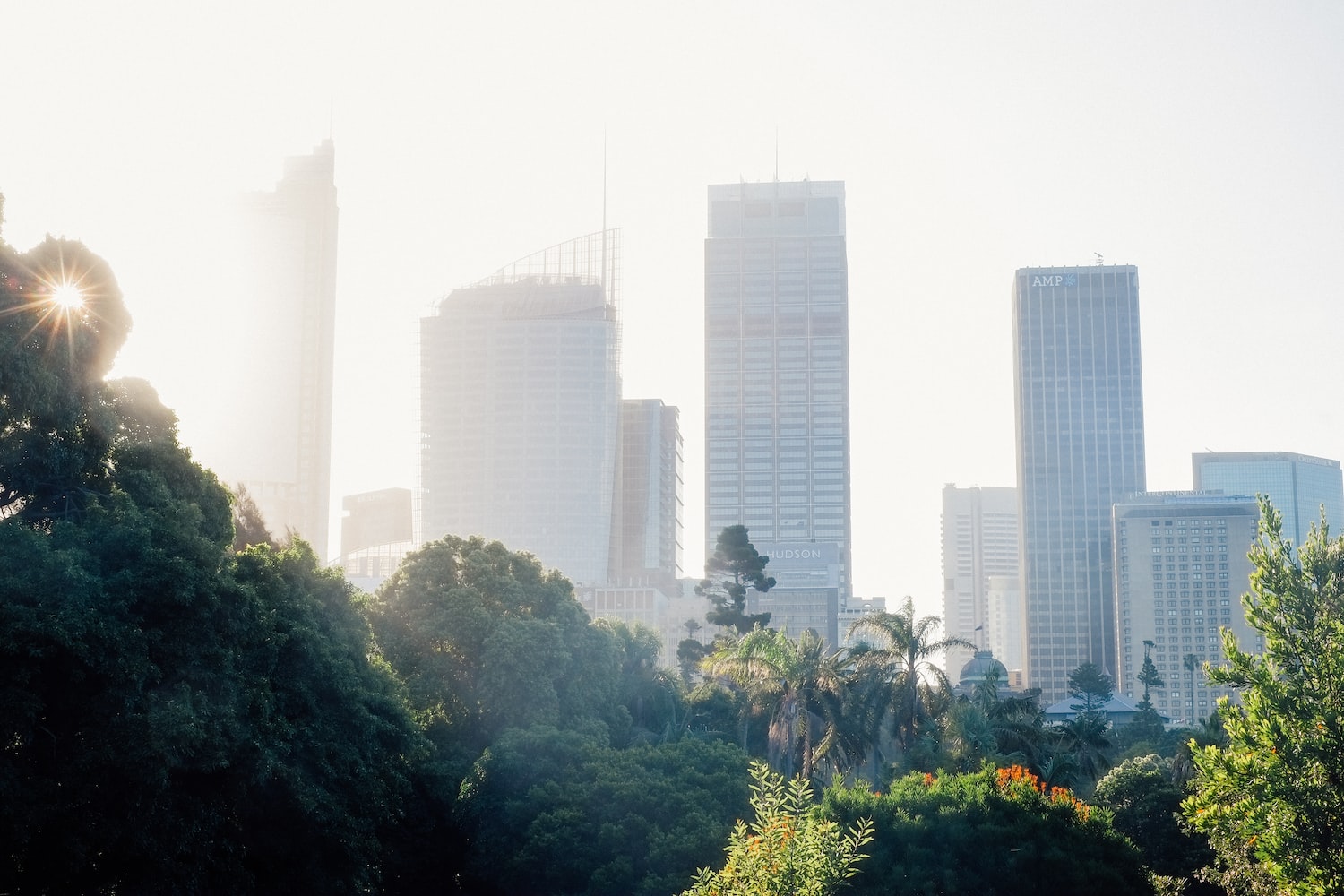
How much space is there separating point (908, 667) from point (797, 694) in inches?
244

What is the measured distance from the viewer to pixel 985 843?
37844 mm

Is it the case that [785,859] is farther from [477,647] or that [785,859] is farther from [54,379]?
[477,647]

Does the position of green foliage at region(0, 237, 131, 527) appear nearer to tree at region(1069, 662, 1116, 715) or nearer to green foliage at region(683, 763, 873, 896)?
green foliage at region(683, 763, 873, 896)

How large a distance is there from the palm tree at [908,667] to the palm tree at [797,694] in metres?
2.21

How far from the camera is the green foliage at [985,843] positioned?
36.9 m

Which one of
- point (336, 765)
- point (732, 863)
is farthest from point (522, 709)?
point (732, 863)

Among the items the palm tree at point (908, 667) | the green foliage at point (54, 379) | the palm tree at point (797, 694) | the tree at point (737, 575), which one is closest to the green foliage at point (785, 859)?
the green foliage at point (54, 379)

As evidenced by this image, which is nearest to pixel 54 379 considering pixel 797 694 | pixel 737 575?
pixel 797 694

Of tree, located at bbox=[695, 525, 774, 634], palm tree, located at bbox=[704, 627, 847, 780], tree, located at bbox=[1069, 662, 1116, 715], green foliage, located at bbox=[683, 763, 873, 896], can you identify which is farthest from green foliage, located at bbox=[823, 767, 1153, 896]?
tree, located at bbox=[1069, 662, 1116, 715]

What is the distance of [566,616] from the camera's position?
57.5 meters

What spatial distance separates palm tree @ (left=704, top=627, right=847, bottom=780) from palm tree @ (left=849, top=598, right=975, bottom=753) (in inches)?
86.8

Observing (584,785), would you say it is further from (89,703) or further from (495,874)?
(89,703)

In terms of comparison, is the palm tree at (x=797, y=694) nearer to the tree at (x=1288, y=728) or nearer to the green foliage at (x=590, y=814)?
the green foliage at (x=590, y=814)

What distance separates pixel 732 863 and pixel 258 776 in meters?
14.6
